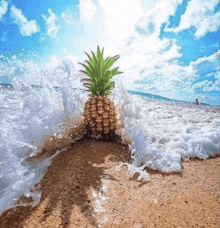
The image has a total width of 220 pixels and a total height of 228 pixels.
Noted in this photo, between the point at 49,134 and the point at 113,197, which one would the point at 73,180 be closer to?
the point at 113,197

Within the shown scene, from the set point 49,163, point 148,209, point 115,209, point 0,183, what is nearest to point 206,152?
point 148,209

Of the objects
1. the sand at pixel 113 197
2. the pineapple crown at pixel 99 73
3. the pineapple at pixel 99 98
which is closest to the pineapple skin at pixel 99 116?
the pineapple at pixel 99 98

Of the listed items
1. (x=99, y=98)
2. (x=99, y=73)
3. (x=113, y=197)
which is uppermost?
(x=99, y=73)

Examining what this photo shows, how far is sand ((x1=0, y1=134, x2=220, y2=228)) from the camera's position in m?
1.73

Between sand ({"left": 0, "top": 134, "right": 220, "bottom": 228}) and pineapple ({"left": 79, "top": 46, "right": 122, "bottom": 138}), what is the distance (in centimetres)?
89

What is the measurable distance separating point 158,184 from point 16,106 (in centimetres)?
303

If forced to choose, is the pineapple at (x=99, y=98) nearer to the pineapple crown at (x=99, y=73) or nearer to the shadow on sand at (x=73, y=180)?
the pineapple crown at (x=99, y=73)

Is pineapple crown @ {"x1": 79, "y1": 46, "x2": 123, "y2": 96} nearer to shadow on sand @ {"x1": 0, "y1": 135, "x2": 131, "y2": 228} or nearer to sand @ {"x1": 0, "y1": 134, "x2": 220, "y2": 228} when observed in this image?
shadow on sand @ {"x1": 0, "y1": 135, "x2": 131, "y2": 228}

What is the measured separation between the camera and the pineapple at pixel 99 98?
12.5 ft

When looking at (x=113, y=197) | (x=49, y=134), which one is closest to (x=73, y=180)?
(x=113, y=197)

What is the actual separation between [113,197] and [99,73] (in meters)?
2.77

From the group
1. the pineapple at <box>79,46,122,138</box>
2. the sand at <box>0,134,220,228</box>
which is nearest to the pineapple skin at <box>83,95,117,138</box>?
the pineapple at <box>79,46,122,138</box>

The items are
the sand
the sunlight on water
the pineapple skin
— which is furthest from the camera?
the pineapple skin

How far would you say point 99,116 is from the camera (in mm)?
3799
